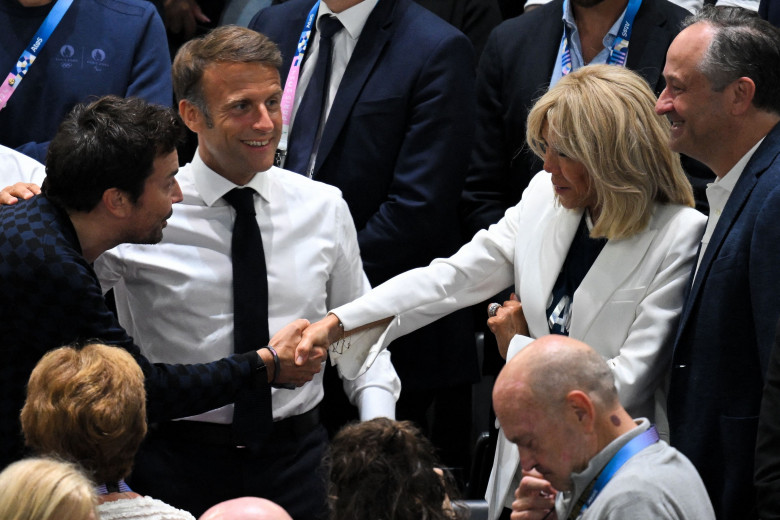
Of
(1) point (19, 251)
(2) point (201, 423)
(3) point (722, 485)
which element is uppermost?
(1) point (19, 251)

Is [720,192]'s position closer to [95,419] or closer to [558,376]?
[558,376]

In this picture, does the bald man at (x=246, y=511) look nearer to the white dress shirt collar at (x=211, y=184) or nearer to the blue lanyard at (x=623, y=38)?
the white dress shirt collar at (x=211, y=184)

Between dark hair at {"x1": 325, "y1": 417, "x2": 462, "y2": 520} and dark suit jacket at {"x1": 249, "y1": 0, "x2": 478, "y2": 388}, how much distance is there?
6.38 feet

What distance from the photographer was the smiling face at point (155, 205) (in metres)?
3.28

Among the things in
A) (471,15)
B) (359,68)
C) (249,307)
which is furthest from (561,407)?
(471,15)

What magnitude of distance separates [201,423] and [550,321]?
114 cm

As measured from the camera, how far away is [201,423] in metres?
3.54

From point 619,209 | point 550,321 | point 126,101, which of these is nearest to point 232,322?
point 126,101

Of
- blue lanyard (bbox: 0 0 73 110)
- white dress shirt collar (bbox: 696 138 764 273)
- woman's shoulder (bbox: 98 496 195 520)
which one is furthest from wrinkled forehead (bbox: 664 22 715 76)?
blue lanyard (bbox: 0 0 73 110)

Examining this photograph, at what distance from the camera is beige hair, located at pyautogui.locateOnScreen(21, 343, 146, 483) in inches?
103

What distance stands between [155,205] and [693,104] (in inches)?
63.0

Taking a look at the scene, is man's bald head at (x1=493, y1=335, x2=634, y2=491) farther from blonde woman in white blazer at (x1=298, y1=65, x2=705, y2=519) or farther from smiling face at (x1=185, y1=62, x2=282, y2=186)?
smiling face at (x1=185, y1=62, x2=282, y2=186)

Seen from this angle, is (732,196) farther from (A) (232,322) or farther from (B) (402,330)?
(A) (232,322)

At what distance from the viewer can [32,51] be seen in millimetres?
4453
